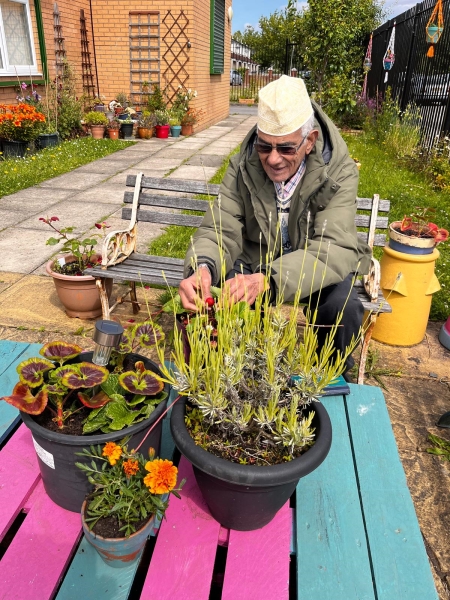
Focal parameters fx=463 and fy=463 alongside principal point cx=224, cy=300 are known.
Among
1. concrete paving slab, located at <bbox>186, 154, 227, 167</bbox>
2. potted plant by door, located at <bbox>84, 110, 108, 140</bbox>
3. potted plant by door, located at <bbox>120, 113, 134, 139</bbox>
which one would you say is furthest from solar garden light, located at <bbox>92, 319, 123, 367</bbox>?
potted plant by door, located at <bbox>120, 113, 134, 139</bbox>

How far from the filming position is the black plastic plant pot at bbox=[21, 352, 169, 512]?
1325 millimetres

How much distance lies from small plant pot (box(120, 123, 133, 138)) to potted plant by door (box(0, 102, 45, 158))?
8.02 ft

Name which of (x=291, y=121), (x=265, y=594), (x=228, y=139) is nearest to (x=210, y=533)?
A: (x=265, y=594)

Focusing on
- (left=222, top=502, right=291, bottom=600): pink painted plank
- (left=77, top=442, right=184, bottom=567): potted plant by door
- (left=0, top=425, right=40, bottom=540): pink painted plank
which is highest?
(left=77, top=442, right=184, bottom=567): potted plant by door

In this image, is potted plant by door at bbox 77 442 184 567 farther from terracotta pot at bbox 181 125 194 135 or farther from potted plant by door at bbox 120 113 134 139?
terracotta pot at bbox 181 125 194 135

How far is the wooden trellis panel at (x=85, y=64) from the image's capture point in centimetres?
1016

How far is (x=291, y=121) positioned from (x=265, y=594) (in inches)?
67.2

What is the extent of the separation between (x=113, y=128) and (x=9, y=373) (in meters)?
8.92

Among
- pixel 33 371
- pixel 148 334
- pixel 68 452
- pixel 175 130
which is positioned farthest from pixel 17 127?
pixel 68 452

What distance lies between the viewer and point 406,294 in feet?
9.87

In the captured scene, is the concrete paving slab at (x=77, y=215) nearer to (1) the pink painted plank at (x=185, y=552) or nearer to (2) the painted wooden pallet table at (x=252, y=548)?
(2) the painted wooden pallet table at (x=252, y=548)

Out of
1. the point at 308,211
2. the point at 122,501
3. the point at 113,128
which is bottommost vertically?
the point at 122,501

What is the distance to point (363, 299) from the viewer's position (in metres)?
2.65

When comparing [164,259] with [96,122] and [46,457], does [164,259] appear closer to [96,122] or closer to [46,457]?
[46,457]
